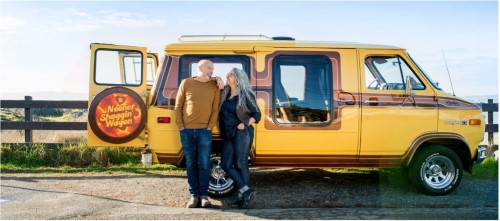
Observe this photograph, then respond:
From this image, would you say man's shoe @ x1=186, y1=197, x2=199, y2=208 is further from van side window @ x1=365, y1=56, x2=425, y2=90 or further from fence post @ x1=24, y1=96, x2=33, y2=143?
fence post @ x1=24, y1=96, x2=33, y2=143

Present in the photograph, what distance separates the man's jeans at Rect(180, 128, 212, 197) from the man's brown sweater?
4.1 inches

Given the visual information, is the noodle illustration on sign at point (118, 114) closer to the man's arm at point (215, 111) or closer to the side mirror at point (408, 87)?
the man's arm at point (215, 111)

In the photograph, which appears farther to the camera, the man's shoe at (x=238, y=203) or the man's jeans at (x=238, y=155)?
the man's shoe at (x=238, y=203)

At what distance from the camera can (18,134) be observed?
12.7 metres

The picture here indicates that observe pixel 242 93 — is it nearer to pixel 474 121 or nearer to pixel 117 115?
pixel 117 115

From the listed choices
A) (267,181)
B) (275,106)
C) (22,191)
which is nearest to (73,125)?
(22,191)

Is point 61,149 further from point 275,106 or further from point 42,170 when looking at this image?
point 275,106

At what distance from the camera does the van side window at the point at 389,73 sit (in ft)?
26.8

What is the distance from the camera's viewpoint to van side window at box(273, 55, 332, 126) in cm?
802

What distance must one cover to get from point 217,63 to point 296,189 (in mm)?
2290

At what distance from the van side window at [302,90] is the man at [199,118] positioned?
1.07m

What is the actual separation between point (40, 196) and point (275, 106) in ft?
12.0

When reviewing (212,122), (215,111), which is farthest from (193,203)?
(215,111)

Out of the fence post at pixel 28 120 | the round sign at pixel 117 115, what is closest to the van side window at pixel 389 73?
the round sign at pixel 117 115
